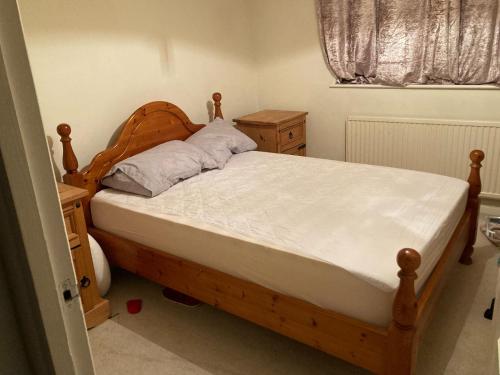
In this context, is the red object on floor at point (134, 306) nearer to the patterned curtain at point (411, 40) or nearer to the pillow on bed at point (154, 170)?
the pillow on bed at point (154, 170)

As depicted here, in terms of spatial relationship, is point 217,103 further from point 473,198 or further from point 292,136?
point 473,198

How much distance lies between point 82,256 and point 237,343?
947 mm

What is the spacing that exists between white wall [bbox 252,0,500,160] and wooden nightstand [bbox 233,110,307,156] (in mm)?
174

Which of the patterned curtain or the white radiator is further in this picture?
the white radiator

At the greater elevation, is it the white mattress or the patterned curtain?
the patterned curtain

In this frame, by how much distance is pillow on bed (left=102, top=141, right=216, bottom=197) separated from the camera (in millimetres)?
2680

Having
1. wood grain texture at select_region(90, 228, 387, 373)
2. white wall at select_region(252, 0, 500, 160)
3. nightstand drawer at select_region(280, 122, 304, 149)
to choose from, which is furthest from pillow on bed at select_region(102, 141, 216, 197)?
white wall at select_region(252, 0, 500, 160)

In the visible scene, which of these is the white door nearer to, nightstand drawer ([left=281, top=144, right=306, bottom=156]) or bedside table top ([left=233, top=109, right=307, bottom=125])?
bedside table top ([left=233, top=109, right=307, bottom=125])

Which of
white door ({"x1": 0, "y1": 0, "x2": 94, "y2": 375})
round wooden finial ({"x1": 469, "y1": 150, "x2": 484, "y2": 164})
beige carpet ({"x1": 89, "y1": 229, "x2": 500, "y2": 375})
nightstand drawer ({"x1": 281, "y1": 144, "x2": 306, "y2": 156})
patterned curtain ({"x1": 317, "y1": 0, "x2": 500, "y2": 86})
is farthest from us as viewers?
nightstand drawer ({"x1": 281, "y1": 144, "x2": 306, "y2": 156})

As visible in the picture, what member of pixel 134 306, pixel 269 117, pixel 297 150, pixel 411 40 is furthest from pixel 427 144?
pixel 134 306

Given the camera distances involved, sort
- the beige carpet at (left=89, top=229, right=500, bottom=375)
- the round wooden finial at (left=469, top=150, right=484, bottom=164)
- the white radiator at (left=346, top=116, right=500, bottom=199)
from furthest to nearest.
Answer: the white radiator at (left=346, top=116, right=500, bottom=199), the round wooden finial at (left=469, top=150, right=484, bottom=164), the beige carpet at (left=89, top=229, right=500, bottom=375)

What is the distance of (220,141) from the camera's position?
3.29m

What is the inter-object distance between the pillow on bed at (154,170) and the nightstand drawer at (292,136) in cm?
97

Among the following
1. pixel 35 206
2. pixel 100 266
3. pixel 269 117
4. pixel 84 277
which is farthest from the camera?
pixel 269 117
